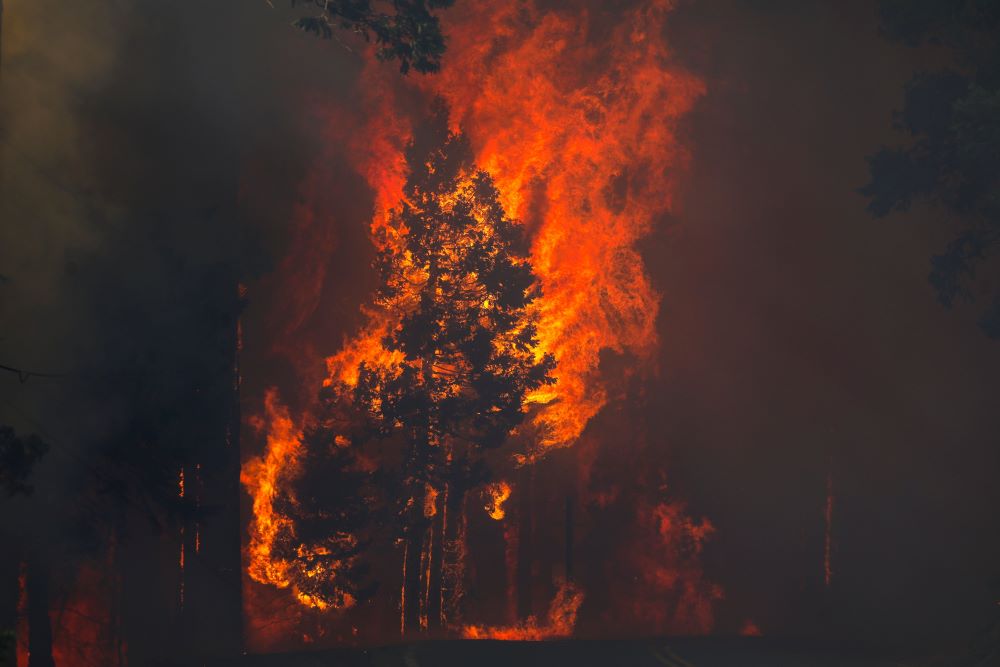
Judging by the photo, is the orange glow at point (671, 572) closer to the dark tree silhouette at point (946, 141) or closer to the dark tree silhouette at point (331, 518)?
the dark tree silhouette at point (331, 518)

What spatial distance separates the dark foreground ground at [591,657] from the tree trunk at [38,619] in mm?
3290

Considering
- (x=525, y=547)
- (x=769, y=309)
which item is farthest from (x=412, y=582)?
(x=769, y=309)

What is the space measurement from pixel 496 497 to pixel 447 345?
3197 millimetres

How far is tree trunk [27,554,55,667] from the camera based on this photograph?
16.2 meters

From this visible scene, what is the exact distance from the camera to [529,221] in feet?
67.6

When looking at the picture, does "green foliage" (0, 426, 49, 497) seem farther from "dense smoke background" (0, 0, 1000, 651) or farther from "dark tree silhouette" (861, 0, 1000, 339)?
"dark tree silhouette" (861, 0, 1000, 339)

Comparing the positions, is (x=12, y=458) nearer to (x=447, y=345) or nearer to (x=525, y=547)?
(x=447, y=345)

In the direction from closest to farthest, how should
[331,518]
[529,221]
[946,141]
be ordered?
[946,141], [331,518], [529,221]

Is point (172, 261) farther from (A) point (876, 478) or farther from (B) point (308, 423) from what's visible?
(A) point (876, 478)

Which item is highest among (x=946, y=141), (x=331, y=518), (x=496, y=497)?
(x=946, y=141)

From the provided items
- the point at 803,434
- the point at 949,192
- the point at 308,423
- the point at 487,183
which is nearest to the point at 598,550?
the point at 803,434

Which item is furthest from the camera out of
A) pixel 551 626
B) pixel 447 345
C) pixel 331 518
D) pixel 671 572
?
pixel 671 572

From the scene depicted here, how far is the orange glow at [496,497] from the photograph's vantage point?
2048 centimetres

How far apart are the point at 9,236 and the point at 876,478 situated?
1658 centimetres
